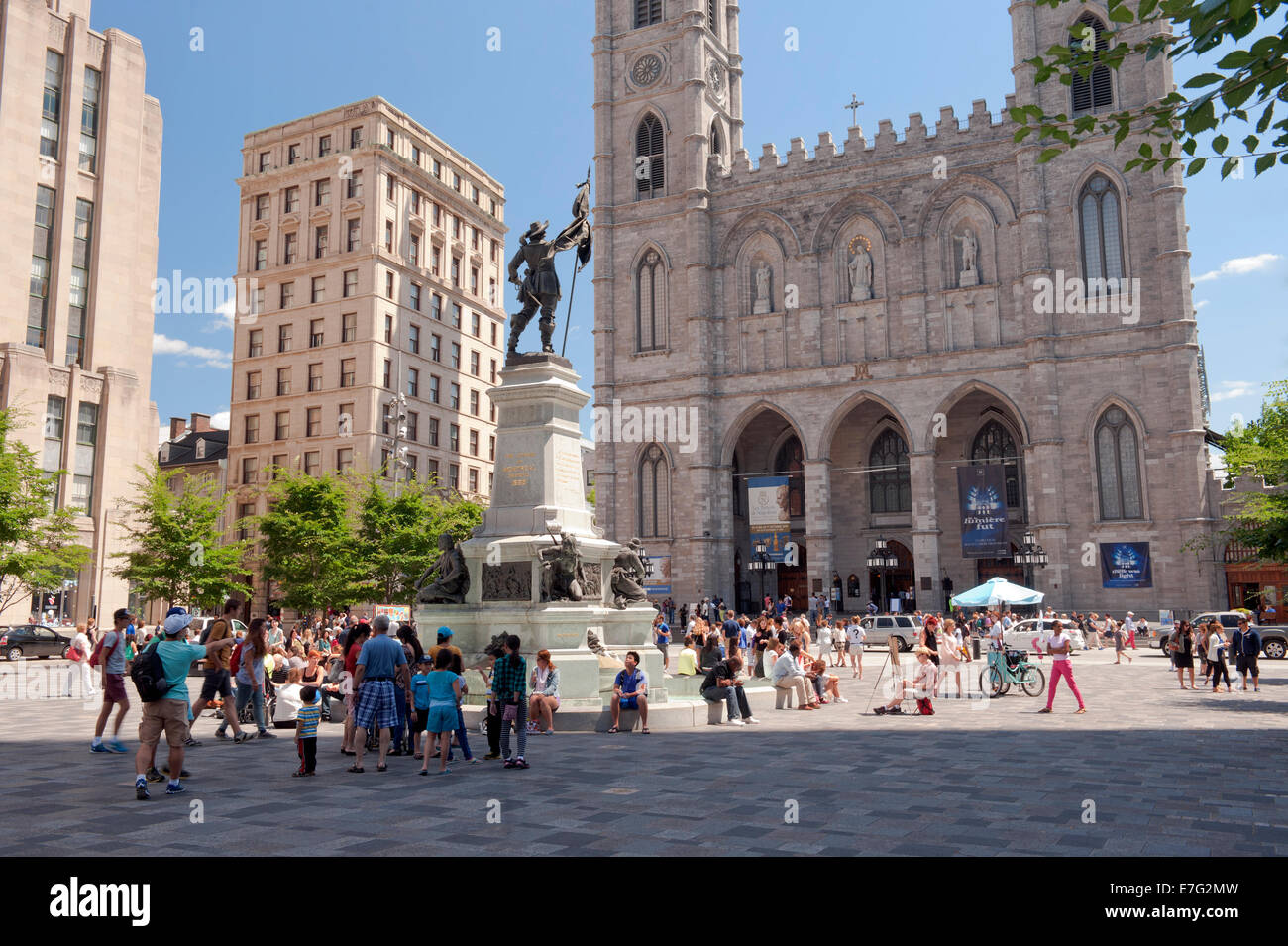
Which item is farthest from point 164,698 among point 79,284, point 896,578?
point 896,578

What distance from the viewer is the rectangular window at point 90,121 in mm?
41875

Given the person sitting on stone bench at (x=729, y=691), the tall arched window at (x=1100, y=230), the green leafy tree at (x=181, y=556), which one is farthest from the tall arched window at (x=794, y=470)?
the person sitting on stone bench at (x=729, y=691)

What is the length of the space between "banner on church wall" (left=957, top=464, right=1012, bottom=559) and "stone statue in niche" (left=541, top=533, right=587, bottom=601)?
33.4m

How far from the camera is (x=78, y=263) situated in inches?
1630

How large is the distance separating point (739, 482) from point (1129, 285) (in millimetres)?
20985

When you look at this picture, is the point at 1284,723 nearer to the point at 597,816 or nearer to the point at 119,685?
the point at 597,816

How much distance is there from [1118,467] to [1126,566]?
436 cm

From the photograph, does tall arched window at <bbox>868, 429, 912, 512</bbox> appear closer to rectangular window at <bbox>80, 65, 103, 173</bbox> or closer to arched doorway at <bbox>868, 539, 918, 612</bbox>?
arched doorway at <bbox>868, 539, 918, 612</bbox>

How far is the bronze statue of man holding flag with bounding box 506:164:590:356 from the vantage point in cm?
1750

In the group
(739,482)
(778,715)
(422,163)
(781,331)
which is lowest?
(778,715)

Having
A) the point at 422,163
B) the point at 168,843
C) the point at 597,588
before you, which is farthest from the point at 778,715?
the point at 422,163

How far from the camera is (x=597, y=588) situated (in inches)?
628

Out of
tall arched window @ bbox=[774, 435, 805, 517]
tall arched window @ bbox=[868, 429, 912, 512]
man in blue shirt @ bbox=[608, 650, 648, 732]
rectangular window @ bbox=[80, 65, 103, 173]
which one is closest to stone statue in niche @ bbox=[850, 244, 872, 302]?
tall arched window @ bbox=[868, 429, 912, 512]

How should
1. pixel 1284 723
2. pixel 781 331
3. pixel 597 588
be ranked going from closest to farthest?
pixel 1284 723
pixel 597 588
pixel 781 331
